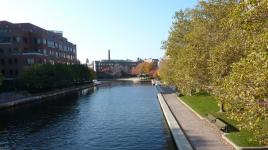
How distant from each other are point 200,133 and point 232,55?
6.90 metres

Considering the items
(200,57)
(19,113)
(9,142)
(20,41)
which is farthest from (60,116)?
(20,41)

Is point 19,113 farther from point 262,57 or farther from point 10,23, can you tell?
point 10,23

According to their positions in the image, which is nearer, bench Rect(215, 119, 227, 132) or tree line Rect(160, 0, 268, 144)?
tree line Rect(160, 0, 268, 144)

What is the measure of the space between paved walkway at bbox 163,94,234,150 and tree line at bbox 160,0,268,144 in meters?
2.41

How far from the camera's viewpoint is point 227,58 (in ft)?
97.3

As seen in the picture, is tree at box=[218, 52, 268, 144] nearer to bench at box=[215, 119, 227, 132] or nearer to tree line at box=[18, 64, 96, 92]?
bench at box=[215, 119, 227, 132]

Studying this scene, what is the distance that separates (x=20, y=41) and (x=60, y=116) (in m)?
66.1

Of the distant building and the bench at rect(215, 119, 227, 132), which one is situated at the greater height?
the distant building

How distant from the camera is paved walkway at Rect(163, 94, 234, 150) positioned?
26.4 meters

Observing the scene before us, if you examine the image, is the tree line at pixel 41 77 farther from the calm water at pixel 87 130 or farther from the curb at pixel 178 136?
the curb at pixel 178 136

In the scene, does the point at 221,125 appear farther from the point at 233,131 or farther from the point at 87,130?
the point at 87,130

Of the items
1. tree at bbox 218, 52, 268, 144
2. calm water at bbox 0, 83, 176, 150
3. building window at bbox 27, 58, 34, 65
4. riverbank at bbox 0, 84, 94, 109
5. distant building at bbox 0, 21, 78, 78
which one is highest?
distant building at bbox 0, 21, 78, 78

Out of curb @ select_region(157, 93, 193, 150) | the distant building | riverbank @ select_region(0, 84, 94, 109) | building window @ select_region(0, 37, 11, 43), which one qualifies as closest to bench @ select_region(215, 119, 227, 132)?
curb @ select_region(157, 93, 193, 150)

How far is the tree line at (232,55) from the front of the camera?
14.6m
